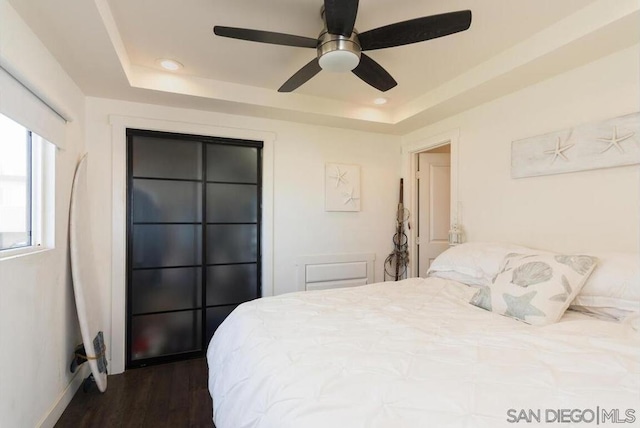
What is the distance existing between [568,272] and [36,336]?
2.93 metres

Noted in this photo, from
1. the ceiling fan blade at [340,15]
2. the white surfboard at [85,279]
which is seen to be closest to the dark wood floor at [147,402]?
the white surfboard at [85,279]

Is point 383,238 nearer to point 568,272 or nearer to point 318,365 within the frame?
point 568,272

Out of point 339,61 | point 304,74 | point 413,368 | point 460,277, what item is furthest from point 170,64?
point 460,277

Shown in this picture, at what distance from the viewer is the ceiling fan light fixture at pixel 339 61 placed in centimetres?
172

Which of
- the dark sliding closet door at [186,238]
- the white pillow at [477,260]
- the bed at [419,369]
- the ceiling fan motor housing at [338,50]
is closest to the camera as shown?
the bed at [419,369]

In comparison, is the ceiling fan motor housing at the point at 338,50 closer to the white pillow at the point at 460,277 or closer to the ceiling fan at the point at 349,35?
the ceiling fan at the point at 349,35

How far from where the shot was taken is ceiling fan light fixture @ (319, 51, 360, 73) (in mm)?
1721

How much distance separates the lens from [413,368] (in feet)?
3.44

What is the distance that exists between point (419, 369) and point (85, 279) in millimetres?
2499

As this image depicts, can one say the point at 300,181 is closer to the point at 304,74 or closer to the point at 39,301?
the point at 304,74

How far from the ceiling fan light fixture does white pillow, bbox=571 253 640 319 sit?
5.72 feet

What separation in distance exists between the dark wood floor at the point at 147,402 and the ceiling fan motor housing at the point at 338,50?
2.35 metres

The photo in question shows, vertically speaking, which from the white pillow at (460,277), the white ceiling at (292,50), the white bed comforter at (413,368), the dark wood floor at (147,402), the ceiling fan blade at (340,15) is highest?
the white ceiling at (292,50)

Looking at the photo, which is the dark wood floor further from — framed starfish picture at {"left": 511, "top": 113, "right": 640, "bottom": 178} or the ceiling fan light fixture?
framed starfish picture at {"left": 511, "top": 113, "right": 640, "bottom": 178}
